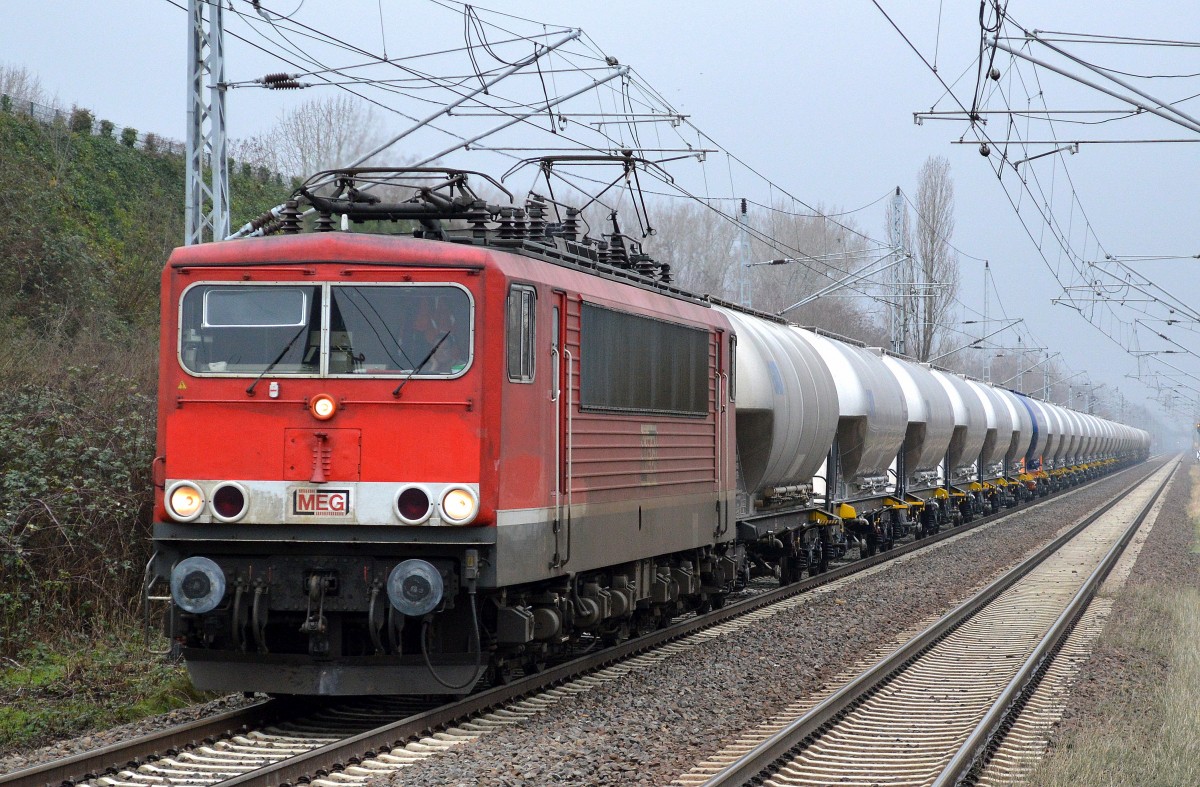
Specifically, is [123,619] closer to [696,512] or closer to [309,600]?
[309,600]

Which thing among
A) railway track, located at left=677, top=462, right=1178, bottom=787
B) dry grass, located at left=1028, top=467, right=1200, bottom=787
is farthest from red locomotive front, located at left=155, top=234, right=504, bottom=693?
dry grass, located at left=1028, top=467, right=1200, bottom=787

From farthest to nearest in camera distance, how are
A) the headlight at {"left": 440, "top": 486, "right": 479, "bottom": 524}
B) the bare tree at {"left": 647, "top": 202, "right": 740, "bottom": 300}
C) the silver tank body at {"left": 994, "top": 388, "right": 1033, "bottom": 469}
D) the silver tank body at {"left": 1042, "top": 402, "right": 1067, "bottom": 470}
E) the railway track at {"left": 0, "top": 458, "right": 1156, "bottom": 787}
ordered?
the bare tree at {"left": 647, "top": 202, "right": 740, "bottom": 300} → the silver tank body at {"left": 1042, "top": 402, "right": 1067, "bottom": 470} → the silver tank body at {"left": 994, "top": 388, "right": 1033, "bottom": 469} → the headlight at {"left": 440, "top": 486, "right": 479, "bottom": 524} → the railway track at {"left": 0, "top": 458, "right": 1156, "bottom": 787}

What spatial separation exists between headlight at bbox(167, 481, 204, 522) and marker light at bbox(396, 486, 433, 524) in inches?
51.2

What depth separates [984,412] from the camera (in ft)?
108

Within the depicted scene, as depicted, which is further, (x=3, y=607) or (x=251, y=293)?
(x=3, y=607)

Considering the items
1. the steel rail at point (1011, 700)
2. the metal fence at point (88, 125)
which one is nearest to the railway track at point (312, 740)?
the steel rail at point (1011, 700)

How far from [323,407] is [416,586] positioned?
4.26 feet

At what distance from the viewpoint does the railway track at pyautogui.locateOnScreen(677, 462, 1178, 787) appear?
7.85 m

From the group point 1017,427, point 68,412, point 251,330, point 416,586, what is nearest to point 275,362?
point 251,330

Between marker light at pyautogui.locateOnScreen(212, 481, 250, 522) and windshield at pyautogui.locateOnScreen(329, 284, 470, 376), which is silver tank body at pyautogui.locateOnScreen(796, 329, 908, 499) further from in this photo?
marker light at pyautogui.locateOnScreen(212, 481, 250, 522)

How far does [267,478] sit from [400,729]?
5.91 ft

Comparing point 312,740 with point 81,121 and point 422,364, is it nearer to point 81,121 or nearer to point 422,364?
point 422,364

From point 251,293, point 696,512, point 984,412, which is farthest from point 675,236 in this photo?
point 251,293

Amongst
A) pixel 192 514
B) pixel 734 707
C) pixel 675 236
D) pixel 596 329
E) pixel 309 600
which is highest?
pixel 675 236
